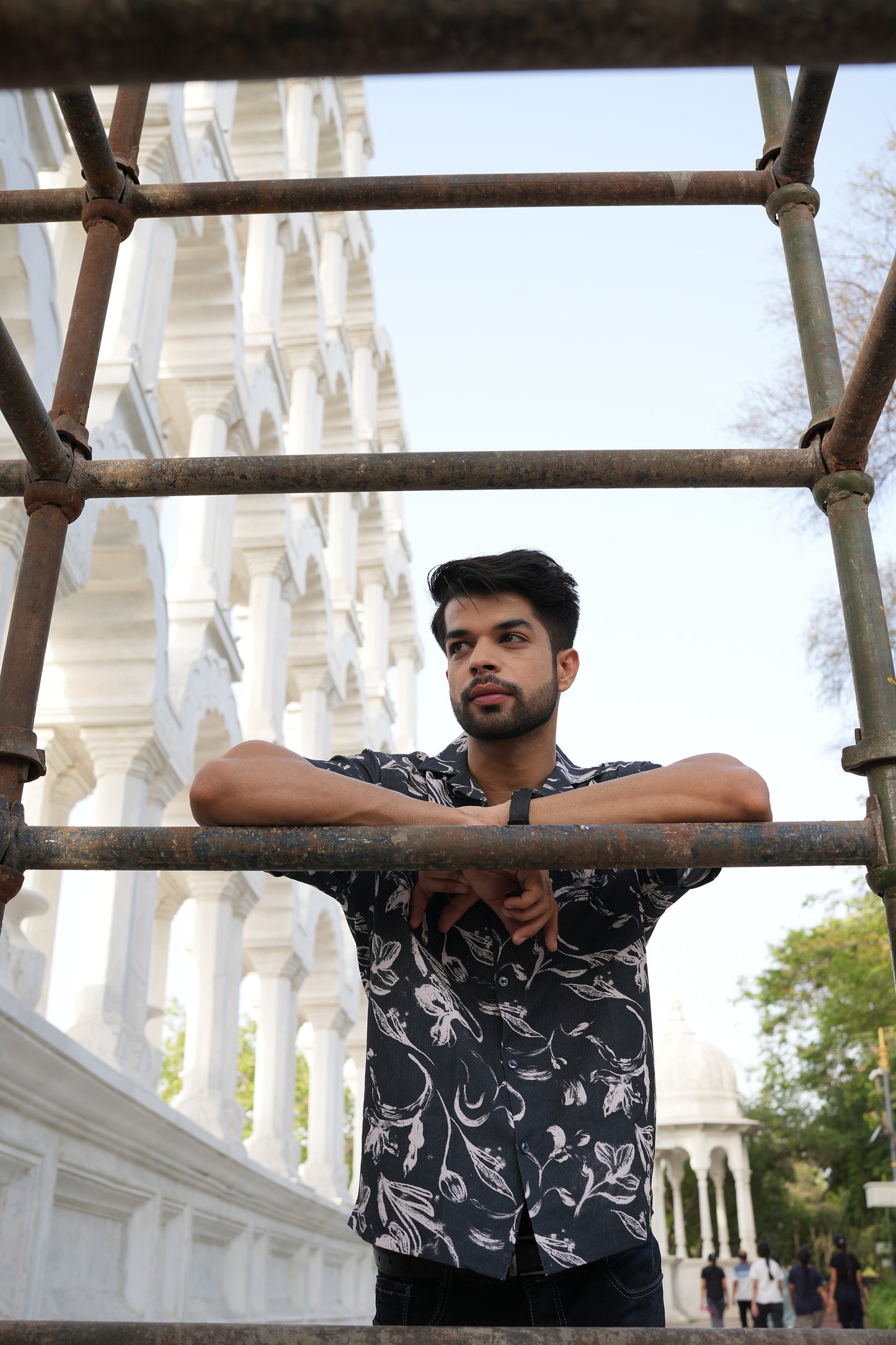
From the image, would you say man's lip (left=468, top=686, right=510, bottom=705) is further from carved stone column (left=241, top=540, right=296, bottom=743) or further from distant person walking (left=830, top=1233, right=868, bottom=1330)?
distant person walking (left=830, top=1233, right=868, bottom=1330)

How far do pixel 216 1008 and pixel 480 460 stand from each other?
10770 mm

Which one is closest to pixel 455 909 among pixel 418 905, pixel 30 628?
pixel 418 905

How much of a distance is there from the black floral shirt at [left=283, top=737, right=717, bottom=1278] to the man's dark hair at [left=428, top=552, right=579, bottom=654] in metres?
0.36

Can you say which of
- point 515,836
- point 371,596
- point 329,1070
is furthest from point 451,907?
point 371,596

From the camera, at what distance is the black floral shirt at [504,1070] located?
6.30ft

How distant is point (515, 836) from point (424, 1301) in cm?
86

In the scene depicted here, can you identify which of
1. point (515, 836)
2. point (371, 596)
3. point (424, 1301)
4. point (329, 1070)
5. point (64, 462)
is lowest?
point (424, 1301)

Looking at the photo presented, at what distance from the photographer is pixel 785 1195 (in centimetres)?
4638

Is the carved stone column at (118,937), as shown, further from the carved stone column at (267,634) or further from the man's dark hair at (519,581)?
the man's dark hair at (519,581)

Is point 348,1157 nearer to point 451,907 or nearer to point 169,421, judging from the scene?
point 169,421

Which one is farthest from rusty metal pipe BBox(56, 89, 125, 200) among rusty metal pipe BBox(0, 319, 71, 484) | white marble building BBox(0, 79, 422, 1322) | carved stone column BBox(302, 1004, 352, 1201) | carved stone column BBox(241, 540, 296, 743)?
carved stone column BBox(302, 1004, 352, 1201)

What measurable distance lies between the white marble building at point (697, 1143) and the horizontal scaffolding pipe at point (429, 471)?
81.4 ft

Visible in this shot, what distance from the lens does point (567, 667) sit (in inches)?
103

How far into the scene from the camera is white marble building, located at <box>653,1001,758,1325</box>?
27984mm
